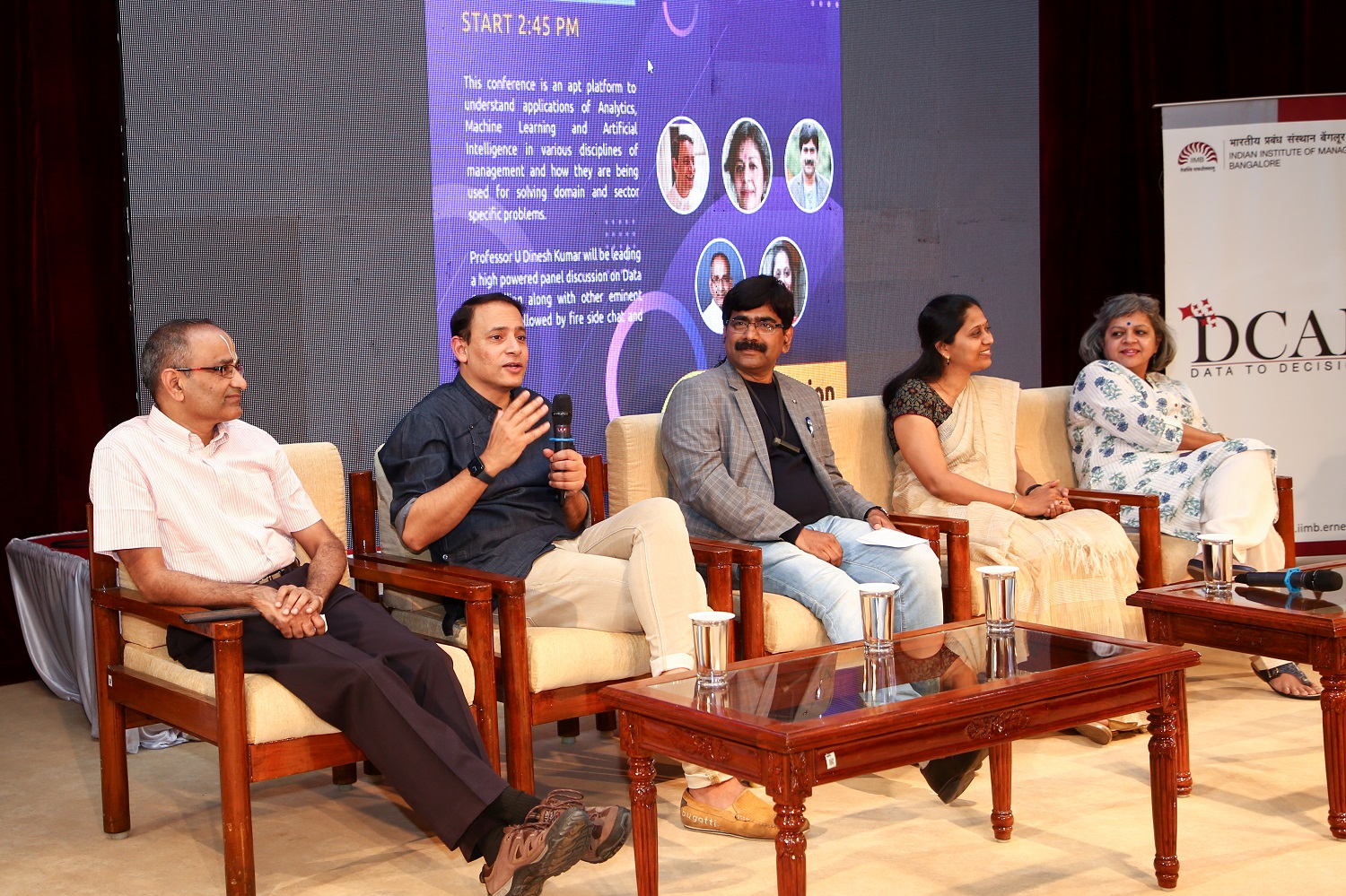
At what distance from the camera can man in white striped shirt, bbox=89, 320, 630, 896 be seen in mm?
2689

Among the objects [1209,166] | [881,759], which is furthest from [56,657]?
[1209,166]

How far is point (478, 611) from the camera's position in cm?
306

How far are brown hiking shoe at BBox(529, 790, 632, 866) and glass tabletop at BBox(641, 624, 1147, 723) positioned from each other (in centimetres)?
30

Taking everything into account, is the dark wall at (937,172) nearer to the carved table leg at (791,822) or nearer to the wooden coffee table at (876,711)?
the wooden coffee table at (876,711)

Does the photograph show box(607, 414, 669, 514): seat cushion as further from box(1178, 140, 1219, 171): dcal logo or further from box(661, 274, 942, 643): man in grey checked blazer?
box(1178, 140, 1219, 171): dcal logo

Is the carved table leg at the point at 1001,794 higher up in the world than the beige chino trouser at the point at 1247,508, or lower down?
lower down

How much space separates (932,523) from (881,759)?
1.61 m

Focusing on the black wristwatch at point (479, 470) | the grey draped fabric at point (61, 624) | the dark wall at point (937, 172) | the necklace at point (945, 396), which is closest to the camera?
the black wristwatch at point (479, 470)

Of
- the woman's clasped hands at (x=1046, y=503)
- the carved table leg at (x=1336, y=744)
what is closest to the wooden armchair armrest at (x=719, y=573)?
the woman's clasped hands at (x=1046, y=503)

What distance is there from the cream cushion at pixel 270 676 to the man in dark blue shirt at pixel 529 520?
16cm

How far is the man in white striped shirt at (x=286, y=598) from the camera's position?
106 inches

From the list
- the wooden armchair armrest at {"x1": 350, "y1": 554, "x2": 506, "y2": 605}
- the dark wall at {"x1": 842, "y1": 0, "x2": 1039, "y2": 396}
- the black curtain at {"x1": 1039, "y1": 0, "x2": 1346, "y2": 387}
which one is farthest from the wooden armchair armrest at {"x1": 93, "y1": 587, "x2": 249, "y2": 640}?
the black curtain at {"x1": 1039, "y1": 0, "x2": 1346, "y2": 387}

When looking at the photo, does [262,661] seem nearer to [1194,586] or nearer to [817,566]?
[817,566]

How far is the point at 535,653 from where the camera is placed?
313 cm
